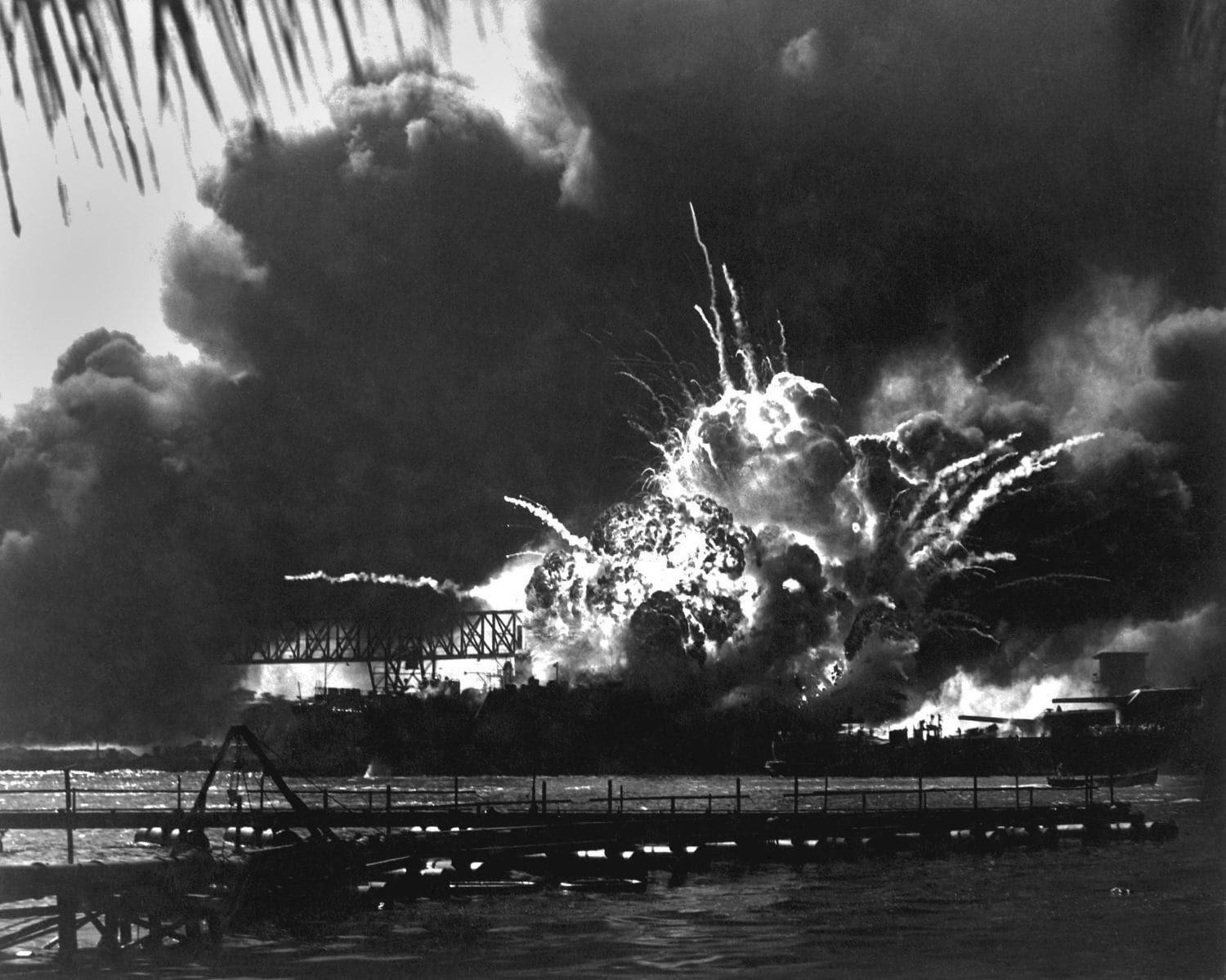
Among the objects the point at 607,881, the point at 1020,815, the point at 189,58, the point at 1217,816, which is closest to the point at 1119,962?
the point at 607,881

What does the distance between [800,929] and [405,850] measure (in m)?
19.0

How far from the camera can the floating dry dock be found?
48688 mm

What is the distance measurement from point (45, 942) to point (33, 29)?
49738 mm

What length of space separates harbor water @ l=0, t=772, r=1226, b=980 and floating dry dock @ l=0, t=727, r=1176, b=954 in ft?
2.64

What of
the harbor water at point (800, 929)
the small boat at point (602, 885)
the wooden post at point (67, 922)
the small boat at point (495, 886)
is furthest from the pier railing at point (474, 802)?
the wooden post at point (67, 922)

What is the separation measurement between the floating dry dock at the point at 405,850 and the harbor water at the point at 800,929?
0.81 meters

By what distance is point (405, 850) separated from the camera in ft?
226

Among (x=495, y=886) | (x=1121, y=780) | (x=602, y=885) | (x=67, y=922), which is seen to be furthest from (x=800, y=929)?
(x=1121, y=780)

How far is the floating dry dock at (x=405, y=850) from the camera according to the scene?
160 feet

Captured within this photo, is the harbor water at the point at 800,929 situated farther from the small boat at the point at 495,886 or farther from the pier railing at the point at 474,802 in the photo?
the pier railing at the point at 474,802

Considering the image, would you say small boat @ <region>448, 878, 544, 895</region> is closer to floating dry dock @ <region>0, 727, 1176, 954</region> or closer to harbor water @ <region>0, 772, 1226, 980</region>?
floating dry dock @ <region>0, 727, 1176, 954</region>

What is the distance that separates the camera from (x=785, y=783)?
189125 mm

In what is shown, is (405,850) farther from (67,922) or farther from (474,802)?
(474,802)

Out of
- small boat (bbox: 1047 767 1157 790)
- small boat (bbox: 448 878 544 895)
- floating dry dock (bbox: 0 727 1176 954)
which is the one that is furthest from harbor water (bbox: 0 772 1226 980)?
small boat (bbox: 1047 767 1157 790)
